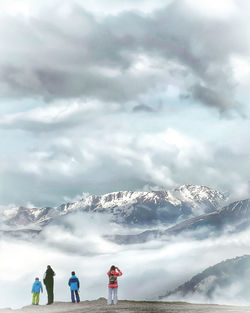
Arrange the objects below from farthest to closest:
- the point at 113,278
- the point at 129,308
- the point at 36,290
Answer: the point at 36,290, the point at 113,278, the point at 129,308

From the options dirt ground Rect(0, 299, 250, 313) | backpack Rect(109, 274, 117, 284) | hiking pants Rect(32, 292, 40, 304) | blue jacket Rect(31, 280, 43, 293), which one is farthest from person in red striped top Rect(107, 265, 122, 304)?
hiking pants Rect(32, 292, 40, 304)

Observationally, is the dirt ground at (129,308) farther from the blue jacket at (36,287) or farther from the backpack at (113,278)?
the backpack at (113,278)

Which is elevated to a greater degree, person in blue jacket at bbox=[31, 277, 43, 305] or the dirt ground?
person in blue jacket at bbox=[31, 277, 43, 305]

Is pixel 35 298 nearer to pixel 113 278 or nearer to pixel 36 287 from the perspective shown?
pixel 36 287

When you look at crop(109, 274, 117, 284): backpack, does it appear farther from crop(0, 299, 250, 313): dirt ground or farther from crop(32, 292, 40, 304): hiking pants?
crop(32, 292, 40, 304): hiking pants

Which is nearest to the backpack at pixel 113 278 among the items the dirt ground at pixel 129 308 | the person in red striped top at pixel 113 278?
the person in red striped top at pixel 113 278

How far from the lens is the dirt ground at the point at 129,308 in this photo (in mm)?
65500

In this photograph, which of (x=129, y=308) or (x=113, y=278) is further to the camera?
(x=113, y=278)

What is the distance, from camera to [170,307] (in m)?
70.9

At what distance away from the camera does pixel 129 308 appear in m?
67.4

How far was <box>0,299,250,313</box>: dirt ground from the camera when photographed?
215 ft

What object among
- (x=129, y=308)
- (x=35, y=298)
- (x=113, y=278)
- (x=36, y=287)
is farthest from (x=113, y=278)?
(x=35, y=298)

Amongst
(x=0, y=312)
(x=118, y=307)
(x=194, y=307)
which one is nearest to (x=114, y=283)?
(x=118, y=307)

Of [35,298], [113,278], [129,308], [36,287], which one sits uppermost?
[36,287]
